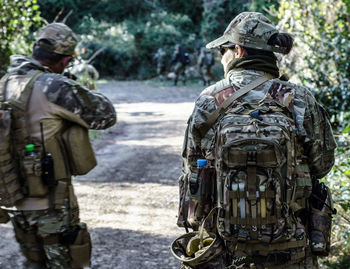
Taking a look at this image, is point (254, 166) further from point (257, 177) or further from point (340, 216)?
point (340, 216)

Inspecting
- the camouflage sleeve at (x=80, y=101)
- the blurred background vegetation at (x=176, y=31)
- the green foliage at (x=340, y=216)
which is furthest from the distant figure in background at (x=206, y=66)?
the camouflage sleeve at (x=80, y=101)

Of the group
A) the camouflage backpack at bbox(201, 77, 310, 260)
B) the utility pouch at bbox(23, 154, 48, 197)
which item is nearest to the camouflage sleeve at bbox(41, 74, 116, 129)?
the utility pouch at bbox(23, 154, 48, 197)

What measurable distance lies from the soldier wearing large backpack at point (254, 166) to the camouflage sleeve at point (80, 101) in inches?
30.1

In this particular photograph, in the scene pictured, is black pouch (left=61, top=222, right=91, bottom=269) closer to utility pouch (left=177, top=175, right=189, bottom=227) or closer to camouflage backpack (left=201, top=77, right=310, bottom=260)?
utility pouch (left=177, top=175, right=189, bottom=227)

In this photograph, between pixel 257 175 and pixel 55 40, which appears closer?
pixel 257 175

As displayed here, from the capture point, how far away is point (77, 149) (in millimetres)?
3479

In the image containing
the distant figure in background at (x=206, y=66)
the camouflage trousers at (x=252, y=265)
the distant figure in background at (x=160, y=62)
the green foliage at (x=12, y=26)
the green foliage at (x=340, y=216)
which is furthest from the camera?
the distant figure in background at (x=160, y=62)

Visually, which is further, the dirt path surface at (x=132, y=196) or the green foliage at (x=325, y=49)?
the green foliage at (x=325, y=49)

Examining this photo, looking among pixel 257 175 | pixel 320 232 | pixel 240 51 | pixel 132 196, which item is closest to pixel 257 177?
pixel 257 175

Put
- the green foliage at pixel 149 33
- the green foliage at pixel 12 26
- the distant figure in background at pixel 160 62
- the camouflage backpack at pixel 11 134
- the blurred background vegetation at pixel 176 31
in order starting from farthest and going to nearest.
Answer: the green foliage at pixel 149 33, the distant figure in background at pixel 160 62, the green foliage at pixel 12 26, the blurred background vegetation at pixel 176 31, the camouflage backpack at pixel 11 134

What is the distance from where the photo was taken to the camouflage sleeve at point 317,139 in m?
2.83

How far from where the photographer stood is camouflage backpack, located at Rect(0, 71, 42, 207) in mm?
3309

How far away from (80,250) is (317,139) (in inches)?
64.7

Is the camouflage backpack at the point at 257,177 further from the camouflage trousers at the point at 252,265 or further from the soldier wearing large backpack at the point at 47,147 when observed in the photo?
the soldier wearing large backpack at the point at 47,147
